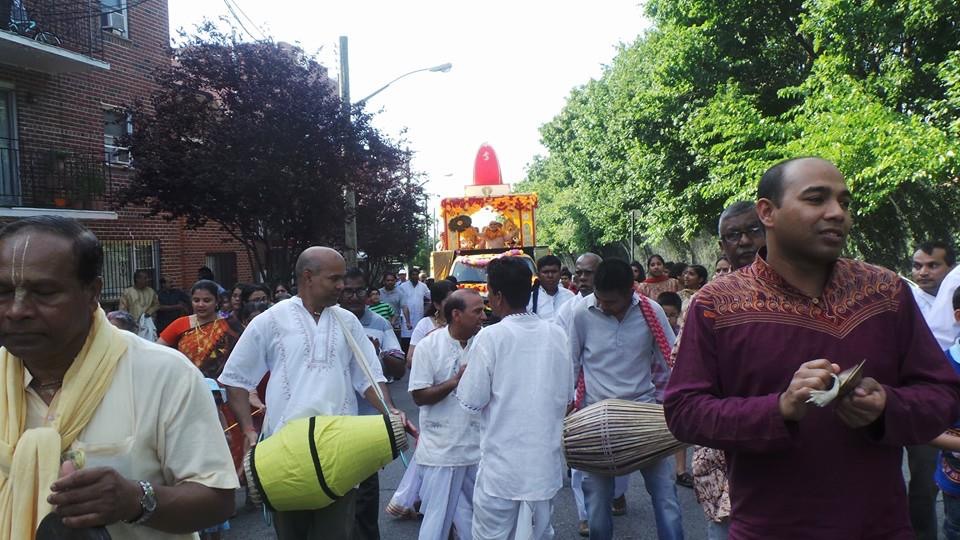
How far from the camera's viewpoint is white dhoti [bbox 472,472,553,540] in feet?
13.7

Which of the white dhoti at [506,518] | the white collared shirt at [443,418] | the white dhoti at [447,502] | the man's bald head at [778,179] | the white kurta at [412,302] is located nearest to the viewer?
the man's bald head at [778,179]

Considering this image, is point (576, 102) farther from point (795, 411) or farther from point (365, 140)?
point (795, 411)

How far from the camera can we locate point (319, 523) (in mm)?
4086

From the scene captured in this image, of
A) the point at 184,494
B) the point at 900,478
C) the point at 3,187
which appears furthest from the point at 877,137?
the point at 3,187

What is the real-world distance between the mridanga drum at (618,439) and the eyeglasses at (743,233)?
885 mm

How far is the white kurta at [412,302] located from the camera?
15148mm

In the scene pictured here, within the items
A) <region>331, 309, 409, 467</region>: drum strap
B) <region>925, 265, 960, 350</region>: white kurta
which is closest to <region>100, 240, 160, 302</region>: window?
<region>331, 309, 409, 467</region>: drum strap

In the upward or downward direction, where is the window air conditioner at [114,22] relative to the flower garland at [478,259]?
upward

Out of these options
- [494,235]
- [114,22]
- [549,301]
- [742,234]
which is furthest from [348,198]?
[742,234]

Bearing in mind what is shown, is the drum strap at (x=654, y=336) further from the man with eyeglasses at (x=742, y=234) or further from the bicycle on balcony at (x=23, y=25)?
the bicycle on balcony at (x=23, y=25)

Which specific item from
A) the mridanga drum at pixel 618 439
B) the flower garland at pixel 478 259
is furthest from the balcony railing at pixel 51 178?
the mridanga drum at pixel 618 439

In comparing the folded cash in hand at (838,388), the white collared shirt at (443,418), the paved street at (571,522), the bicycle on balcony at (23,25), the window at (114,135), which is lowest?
the paved street at (571,522)

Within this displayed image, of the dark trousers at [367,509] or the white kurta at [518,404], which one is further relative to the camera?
the dark trousers at [367,509]

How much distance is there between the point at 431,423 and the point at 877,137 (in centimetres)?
996
